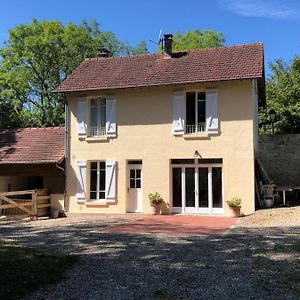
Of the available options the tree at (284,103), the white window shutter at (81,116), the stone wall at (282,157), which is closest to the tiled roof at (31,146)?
the white window shutter at (81,116)

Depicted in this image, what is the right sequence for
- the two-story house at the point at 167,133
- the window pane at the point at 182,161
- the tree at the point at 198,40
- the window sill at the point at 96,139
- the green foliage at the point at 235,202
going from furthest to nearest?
the tree at the point at 198,40, the window sill at the point at 96,139, the window pane at the point at 182,161, the two-story house at the point at 167,133, the green foliage at the point at 235,202

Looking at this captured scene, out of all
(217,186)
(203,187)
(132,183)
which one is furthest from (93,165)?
(217,186)

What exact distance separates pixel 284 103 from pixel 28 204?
1581cm

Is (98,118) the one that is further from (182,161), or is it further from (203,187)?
(203,187)

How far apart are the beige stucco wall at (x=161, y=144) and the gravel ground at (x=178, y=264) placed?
4.30 meters

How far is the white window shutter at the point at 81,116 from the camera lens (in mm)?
18688

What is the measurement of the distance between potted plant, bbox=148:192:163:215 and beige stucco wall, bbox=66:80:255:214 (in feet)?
0.95

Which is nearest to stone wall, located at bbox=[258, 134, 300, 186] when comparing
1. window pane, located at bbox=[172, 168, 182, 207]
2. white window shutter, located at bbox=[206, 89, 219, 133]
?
white window shutter, located at bbox=[206, 89, 219, 133]

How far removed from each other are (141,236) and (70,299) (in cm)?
532

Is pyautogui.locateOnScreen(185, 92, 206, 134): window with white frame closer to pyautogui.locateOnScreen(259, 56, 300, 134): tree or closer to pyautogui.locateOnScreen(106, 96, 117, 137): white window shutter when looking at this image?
pyautogui.locateOnScreen(106, 96, 117, 137): white window shutter

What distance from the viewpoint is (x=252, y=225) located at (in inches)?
535

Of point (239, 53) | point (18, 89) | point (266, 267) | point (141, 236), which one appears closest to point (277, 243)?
point (266, 267)

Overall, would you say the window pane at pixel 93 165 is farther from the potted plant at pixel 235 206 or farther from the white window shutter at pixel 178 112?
the potted plant at pixel 235 206

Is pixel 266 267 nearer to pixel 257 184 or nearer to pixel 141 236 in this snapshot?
pixel 141 236
